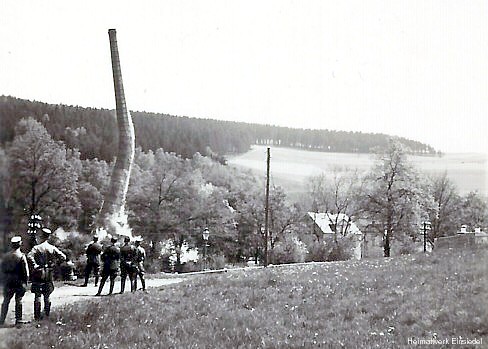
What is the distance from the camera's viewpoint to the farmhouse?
201 centimetres

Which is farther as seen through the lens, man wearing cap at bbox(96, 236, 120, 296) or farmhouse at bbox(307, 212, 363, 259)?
farmhouse at bbox(307, 212, 363, 259)

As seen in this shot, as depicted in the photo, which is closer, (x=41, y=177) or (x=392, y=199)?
(x=41, y=177)

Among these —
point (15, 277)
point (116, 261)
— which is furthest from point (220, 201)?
point (15, 277)

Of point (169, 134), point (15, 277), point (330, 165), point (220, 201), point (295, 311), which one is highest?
point (169, 134)

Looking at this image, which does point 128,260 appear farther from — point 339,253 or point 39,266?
point 339,253

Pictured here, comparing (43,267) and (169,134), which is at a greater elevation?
(169,134)

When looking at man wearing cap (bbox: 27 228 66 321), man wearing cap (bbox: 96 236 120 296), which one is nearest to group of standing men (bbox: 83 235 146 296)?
man wearing cap (bbox: 96 236 120 296)

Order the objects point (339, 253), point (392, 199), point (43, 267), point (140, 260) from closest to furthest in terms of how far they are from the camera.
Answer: point (43, 267), point (140, 260), point (392, 199), point (339, 253)

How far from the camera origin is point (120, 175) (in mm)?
1807

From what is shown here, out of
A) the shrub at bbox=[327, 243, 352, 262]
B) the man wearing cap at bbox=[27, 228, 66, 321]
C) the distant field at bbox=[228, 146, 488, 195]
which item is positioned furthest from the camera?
the shrub at bbox=[327, 243, 352, 262]

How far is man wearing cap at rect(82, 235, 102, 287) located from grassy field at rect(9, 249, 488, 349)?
0.38 feet

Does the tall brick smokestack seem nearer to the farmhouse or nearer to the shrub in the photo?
the farmhouse

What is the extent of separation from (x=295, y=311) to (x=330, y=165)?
1.91 feet

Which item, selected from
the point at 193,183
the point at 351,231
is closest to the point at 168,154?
the point at 193,183
